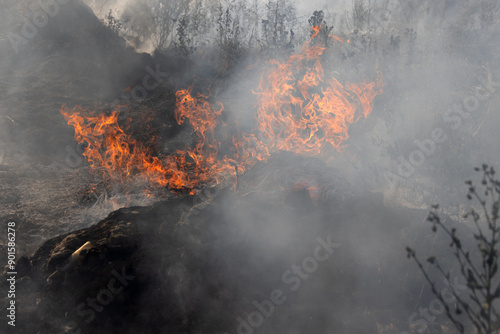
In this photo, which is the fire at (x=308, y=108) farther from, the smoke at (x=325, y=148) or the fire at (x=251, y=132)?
the smoke at (x=325, y=148)

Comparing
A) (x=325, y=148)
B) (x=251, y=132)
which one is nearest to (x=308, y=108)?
(x=325, y=148)

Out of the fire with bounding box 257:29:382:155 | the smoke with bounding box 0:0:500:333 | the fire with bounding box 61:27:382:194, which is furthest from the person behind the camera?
the fire with bounding box 257:29:382:155

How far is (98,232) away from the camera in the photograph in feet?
18.9

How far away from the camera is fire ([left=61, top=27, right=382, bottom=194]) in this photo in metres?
9.38

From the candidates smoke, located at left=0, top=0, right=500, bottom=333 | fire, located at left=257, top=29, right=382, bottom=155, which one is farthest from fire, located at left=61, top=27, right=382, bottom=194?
smoke, located at left=0, top=0, right=500, bottom=333

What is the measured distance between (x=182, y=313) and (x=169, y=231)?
4.64 feet

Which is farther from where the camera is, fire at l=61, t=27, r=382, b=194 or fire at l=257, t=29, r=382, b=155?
fire at l=257, t=29, r=382, b=155

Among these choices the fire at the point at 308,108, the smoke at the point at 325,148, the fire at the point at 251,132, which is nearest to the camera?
the smoke at the point at 325,148

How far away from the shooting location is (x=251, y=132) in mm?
11625

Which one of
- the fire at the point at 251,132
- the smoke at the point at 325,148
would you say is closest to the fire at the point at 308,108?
the fire at the point at 251,132

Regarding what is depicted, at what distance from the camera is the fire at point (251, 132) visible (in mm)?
9383

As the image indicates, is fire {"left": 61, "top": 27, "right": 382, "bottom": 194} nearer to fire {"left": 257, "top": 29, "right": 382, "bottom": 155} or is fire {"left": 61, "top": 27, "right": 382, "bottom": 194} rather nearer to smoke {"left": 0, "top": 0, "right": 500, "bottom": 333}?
fire {"left": 257, "top": 29, "right": 382, "bottom": 155}

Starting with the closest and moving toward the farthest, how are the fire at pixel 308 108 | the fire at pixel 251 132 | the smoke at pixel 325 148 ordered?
1. the smoke at pixel 325 148
2. the fire at pixel 251 132
3. the fire at pixel 308 108

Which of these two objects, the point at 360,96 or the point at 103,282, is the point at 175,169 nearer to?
the point at 103,282
